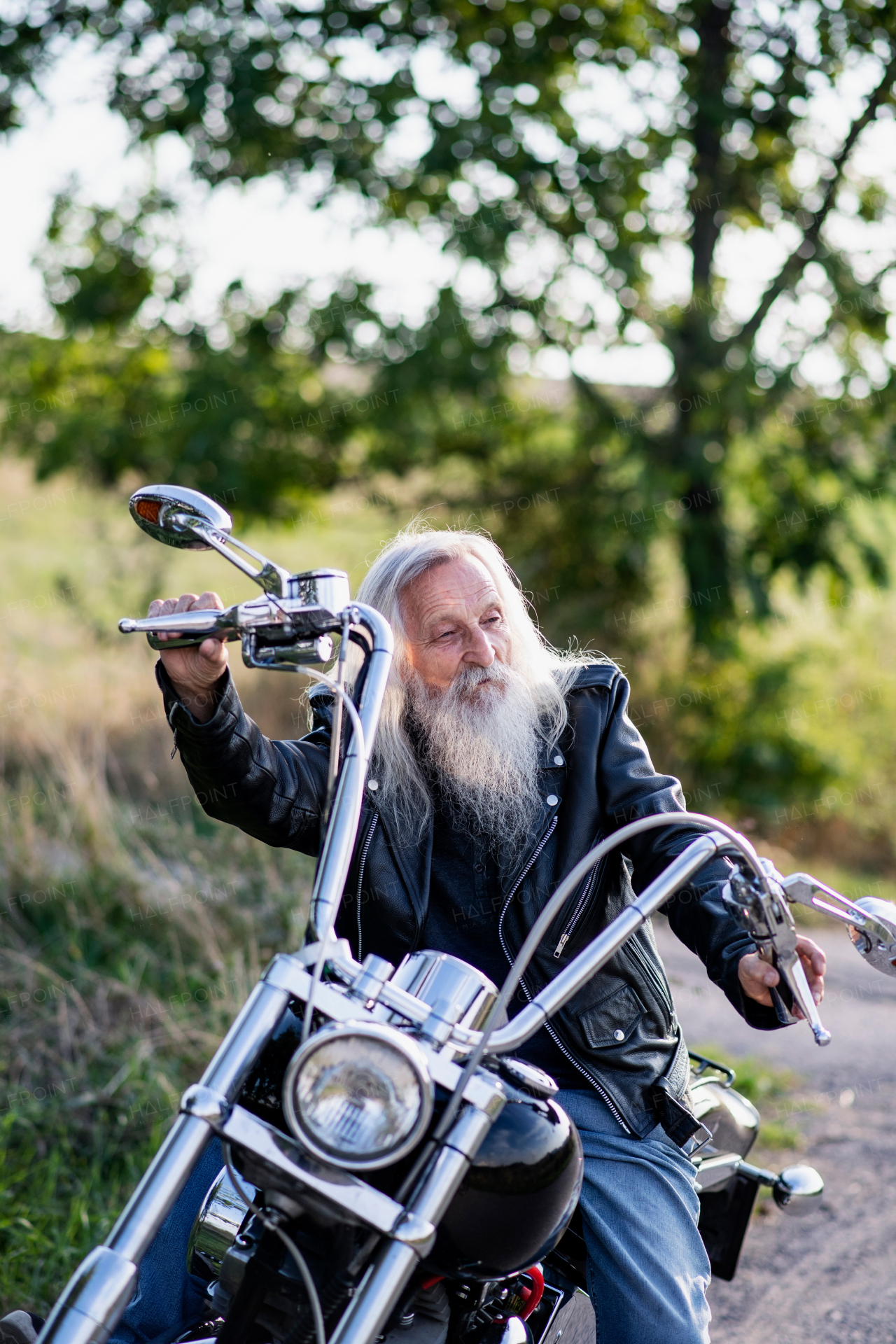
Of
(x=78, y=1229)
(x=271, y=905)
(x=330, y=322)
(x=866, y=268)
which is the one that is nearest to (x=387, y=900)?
(x=78, y=1229)

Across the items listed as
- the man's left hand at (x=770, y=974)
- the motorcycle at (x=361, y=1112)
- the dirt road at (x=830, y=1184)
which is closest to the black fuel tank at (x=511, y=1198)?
the motorcycle at (x=361, y=1112)

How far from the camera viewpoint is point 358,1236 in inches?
53.4

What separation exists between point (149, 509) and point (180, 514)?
0.18 ft

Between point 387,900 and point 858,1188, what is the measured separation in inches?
96.9

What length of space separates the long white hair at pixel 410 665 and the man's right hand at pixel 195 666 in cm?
42

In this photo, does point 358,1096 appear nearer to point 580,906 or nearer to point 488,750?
point 580,906

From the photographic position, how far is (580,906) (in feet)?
6.95

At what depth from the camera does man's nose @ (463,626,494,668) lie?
243 centimetres

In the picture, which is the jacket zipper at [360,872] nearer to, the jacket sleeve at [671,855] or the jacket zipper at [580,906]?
the jacket zipper at [580,906]

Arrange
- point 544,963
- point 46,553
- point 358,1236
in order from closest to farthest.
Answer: point 358,1236 < point 544,963 < point 46,553

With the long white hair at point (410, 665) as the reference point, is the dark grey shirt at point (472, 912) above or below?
below

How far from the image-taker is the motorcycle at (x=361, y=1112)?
1242mm

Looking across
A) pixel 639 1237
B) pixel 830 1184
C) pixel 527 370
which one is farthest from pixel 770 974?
pixel 527 370

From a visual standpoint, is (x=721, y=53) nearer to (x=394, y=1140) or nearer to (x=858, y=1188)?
(x=858, y=1188)
